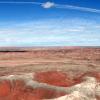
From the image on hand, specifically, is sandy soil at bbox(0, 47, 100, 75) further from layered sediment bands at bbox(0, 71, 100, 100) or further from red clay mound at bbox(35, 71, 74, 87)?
layered sediment bands at bbox(0, 71, 100, 100)

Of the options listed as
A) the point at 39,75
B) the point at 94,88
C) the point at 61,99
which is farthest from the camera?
the point at 39,75

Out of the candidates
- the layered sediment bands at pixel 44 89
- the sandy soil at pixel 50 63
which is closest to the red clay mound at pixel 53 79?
the layered sediment bands at pixel 44 89

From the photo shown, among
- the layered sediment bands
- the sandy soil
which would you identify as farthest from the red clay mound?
the sandy soil

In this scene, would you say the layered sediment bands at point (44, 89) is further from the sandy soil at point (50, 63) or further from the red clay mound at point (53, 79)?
the sandy soil at point (50, 63)

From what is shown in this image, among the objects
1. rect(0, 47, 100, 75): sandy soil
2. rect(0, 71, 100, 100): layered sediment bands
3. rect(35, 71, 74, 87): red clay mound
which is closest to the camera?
rect(0, 71, 100, 100): layered sediment bands

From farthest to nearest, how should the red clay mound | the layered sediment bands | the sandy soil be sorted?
1. the sandy soil
2. the red clay mound
3. the layered sediment bands

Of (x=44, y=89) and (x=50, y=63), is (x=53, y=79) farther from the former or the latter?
(x=50, y=63)

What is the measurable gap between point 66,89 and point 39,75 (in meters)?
13.4

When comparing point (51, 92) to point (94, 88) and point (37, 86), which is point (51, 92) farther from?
point (94, 88)

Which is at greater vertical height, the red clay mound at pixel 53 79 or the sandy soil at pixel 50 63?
the red clay mound at pixel 53 79

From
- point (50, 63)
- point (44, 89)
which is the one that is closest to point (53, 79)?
point (44, 89)

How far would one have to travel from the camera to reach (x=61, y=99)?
32.1 meters

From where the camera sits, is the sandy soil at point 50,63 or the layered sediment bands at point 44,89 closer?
the layered sediment bands at point 44,89

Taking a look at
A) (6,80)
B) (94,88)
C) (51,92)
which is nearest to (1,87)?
(6,80)
